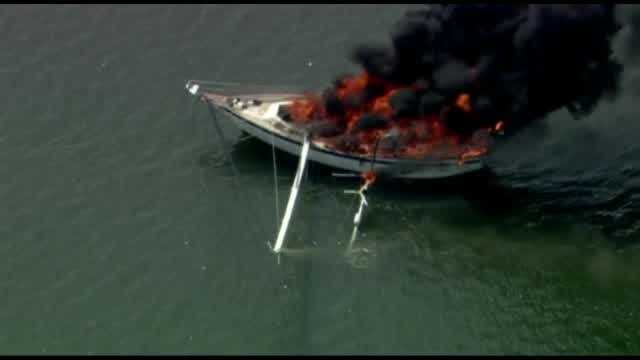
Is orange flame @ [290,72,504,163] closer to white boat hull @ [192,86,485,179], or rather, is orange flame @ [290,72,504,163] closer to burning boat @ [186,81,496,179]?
burning boat @ [186,81,496,179]

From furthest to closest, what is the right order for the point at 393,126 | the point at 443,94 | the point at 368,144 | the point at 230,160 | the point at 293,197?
the point at 230,160, the point at 368,144, the point at 393,126, the point at 293,197, the point at 443,94

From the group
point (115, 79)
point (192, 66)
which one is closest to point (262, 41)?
point (192, 66)

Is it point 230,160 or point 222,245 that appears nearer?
point 222,245

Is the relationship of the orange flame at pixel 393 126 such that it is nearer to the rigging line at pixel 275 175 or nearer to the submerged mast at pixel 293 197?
the submerged mast at pixel 293 197

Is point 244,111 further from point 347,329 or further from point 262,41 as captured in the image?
point 347,329

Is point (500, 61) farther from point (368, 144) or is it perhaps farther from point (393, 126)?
point (368, 144)

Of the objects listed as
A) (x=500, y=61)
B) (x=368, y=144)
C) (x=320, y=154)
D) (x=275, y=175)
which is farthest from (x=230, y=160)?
(x=500, y=61)

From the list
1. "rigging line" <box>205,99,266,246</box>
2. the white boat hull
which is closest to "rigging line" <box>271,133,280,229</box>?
the white boat hull
